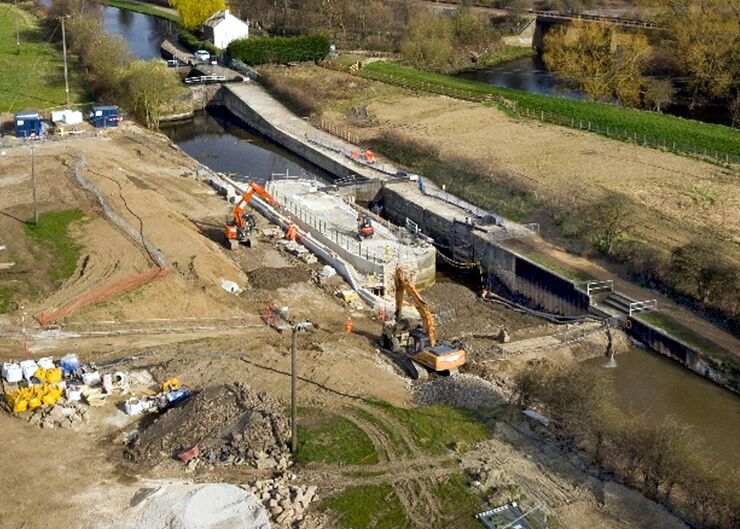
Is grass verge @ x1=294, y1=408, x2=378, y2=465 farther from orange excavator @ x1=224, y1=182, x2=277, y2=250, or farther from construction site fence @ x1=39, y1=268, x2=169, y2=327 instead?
orange excavator @ x1=224, y1=182, x2=277, y2=250

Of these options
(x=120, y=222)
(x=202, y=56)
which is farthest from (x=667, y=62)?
(x=120, y=222)

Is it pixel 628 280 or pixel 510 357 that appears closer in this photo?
pixel 510 357

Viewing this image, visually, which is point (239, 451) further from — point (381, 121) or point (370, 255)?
point (381, 121)

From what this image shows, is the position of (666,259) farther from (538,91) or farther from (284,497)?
(538,91)

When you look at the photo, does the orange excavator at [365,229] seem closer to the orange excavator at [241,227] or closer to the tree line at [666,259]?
the orange excavator at [241,227]

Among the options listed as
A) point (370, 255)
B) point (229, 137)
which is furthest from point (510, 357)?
point (229, 137)

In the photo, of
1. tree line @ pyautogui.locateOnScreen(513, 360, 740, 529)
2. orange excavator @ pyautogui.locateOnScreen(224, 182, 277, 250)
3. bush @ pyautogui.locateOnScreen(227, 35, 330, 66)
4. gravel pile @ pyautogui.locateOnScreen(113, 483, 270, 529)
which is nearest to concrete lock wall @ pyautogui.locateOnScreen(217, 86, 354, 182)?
bush @ pyautogui.locateOnScreen(227, 35, 330, 66)

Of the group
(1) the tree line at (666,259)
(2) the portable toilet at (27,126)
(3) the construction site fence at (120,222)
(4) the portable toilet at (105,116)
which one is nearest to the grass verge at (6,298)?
(3) the construction site fence at (120,222)
